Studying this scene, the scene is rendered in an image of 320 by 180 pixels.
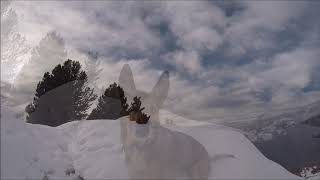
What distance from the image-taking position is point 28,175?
290 inches

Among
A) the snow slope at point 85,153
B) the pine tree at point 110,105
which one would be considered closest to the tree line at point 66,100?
the pine tree at point 110,105

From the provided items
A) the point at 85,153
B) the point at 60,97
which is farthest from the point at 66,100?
the point at 85,153

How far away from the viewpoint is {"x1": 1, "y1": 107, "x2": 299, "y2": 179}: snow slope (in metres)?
7.79

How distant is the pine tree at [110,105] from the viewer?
23.4 m

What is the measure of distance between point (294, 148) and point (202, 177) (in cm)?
1893

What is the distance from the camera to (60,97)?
24.9 metres

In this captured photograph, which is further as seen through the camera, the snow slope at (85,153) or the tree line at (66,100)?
the tree line at (66,100)

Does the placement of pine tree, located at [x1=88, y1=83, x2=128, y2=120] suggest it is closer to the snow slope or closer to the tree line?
the tree line

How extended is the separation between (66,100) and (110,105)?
119 inches

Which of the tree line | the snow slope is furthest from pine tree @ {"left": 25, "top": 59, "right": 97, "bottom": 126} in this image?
the snow slope

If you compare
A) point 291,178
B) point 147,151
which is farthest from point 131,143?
Result: point 291,178

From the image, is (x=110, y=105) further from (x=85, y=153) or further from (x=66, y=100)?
(x=85, y=153)

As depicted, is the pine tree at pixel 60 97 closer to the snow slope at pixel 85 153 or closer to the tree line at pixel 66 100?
the tree line at pixel 66 100

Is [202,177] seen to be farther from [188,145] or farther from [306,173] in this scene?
[306,173]
